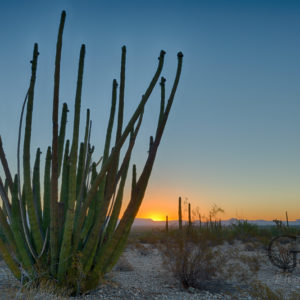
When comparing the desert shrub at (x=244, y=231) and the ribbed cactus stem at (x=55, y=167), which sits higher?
the ribbed cactus stem at (x=55, y=167)

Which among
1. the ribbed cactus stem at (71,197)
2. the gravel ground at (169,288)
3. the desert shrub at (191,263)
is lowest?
the gravel ground at (169,288)

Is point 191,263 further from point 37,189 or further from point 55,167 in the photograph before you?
point 55,167

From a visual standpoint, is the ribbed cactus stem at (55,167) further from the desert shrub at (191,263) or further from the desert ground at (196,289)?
the desert shrub at (191,263)

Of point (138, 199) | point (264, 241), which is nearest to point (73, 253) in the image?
point (138, 199)

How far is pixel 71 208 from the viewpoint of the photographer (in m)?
5.16

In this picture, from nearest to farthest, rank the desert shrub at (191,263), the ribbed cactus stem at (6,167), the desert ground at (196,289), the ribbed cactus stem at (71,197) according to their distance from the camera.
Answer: the ribbed cactus stem at (71,197) < the desert ground at (196,289) < the ribbed cactus stem at (6,167) < the desert shrub at (191,263)

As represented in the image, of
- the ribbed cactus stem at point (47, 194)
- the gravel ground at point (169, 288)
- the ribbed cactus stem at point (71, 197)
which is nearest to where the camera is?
the ribbed cactus stem at point (71, 197)

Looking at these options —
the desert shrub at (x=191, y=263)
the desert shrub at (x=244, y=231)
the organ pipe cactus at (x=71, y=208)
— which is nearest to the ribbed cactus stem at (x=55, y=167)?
the organ pipe cactus at (x=71, y=208)

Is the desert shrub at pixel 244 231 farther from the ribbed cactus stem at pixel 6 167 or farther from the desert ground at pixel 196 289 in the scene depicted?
the ribbed cactus stem at pixel 6 167

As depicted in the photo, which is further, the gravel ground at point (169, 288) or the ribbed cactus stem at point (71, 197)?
the gravel ground at point (169, 288)

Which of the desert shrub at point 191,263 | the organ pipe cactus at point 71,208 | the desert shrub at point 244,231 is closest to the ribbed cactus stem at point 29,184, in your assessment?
the organ pipe cactus at point 71,208

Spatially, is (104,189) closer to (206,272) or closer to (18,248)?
(18,248)

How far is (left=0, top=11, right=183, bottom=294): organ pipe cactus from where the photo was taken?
5.29m

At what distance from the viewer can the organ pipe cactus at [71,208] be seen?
17.3 feet
